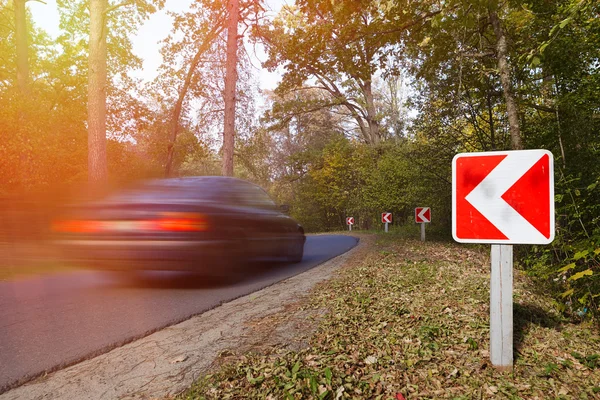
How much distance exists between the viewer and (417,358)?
8.96 ft

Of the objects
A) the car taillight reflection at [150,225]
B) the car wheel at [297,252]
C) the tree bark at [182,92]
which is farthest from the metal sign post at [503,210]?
the tree bark at [182,92]

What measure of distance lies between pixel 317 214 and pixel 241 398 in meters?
31.4

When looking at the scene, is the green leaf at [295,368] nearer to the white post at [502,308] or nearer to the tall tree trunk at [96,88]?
the white post at [502,308]

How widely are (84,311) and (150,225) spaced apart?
1340 millimetres

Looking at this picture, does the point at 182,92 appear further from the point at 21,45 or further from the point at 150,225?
the point at 150,225

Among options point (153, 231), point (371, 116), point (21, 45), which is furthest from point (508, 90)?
point (21, 45)

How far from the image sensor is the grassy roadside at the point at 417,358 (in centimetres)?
234

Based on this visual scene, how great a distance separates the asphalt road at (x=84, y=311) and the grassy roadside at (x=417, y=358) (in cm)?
132

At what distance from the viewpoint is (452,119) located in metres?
13.0

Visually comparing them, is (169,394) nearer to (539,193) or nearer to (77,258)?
(539,193)

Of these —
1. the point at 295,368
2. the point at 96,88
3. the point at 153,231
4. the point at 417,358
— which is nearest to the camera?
the point at 295,368

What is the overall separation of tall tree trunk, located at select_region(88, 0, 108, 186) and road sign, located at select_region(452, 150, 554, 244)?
1156cm

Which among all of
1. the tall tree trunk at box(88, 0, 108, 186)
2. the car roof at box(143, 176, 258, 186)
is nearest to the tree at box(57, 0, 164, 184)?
the tall tree trunk at box(88, 0, 108, 186)

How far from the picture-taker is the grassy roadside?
2338 mm
